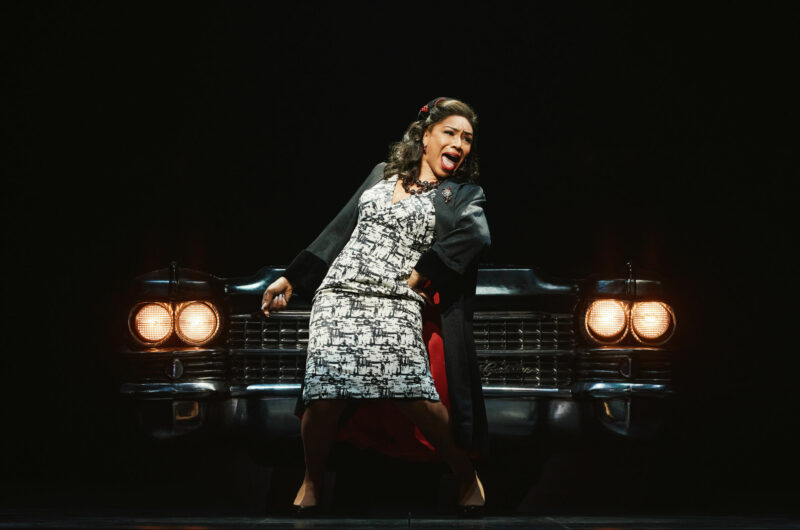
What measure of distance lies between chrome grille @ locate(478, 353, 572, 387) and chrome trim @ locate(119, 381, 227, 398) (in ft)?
3.07

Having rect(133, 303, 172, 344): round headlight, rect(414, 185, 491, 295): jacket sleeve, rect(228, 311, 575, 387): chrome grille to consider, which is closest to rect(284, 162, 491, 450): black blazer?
rect(414, 185, 491, 295): jacket sleeve

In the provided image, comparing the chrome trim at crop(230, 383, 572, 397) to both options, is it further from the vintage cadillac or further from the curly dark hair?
the curly dark hair

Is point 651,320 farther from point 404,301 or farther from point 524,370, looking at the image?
point 404,301

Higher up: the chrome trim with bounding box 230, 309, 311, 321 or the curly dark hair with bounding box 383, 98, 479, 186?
the curly dark hair with bounding box 383, 98, 479, 186

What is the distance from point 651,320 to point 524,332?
0.43 meters

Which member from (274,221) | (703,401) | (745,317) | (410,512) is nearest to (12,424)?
(274,221)

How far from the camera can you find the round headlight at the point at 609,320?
2.86 meters

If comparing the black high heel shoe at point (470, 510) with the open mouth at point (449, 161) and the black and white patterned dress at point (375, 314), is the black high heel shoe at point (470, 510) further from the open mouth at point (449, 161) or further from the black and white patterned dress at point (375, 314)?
the open mouth at point (449, 161)

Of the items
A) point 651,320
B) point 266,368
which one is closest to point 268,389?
point 266,368

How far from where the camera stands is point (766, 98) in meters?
4.72

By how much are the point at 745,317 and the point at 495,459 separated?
7.03 feet

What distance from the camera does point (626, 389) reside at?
2781mm

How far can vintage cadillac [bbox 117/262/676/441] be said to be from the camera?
2.83 metres

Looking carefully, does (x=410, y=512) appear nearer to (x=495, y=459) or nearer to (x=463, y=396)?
(x=495, y=459)
